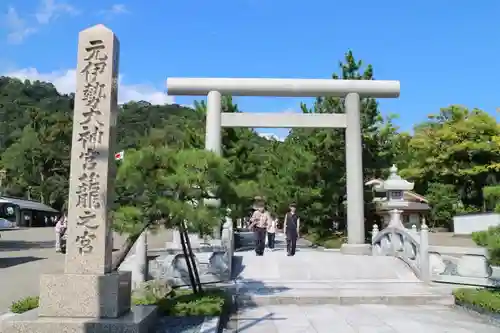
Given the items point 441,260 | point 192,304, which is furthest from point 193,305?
point 441,260

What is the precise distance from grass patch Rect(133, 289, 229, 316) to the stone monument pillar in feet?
3.12

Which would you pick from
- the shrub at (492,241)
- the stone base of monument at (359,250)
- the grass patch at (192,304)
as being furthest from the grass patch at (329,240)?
the grass patch at (192,304)

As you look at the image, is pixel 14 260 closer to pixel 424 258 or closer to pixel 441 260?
pixel 424 258

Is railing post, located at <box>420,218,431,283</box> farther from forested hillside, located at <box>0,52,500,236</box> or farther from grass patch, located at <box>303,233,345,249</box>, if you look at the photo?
grass patch, located at <box>303,233,345,249</box>

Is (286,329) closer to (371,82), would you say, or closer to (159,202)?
(159,202)

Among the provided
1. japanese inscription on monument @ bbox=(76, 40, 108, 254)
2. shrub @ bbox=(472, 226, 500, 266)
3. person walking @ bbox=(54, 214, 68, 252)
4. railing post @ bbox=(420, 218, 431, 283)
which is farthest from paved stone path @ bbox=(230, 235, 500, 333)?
person walking @ bbox=(54, 214, 68, 252)

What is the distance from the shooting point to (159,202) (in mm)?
7316

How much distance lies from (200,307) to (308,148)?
50.0 ft

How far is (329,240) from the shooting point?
858 inches

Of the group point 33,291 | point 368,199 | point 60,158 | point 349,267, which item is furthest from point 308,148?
point 60,158

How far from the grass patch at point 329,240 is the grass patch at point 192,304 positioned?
12800mm

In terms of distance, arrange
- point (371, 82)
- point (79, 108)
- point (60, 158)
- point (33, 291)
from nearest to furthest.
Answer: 1. point (79, 108)
2. point (33, 291)
3. point (371, 82)
4. point (60, 158)

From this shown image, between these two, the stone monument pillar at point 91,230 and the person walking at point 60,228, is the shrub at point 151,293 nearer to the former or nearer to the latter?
the stone monument pillar at point 91,230

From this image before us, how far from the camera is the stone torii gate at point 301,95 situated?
1625cm
